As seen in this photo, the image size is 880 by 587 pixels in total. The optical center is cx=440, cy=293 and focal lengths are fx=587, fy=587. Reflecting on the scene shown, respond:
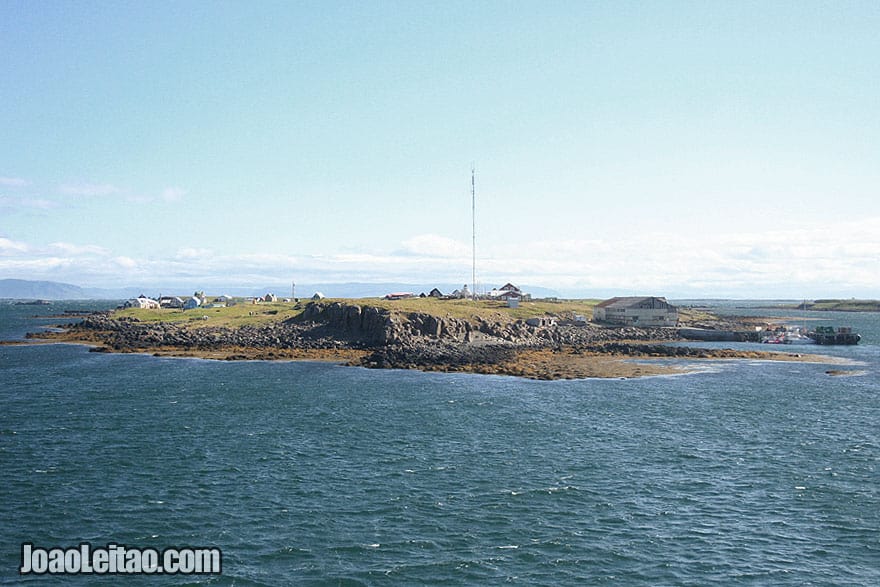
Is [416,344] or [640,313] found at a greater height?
[640,313]

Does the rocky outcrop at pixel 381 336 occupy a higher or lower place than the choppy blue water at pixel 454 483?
higher

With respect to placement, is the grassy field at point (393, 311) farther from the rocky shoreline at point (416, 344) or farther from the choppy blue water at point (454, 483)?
the choppy blue water at point (454, 483)

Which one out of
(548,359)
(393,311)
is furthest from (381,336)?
(548,359)

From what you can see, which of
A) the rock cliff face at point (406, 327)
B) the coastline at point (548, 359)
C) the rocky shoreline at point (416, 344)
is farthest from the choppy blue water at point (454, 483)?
the rock cliff face at point (406, 327)

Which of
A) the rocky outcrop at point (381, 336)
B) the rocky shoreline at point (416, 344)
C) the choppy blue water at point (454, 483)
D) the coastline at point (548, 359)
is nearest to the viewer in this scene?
the choppy blue water at point (454, 483)

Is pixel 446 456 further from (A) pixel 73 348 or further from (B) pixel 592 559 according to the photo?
(A) pixel 73 348

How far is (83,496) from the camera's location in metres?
30.9

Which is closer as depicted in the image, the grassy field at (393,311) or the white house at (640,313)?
the grassy field at (393,311)

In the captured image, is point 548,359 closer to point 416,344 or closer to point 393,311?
point 416,344

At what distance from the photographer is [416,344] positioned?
98.2 metres

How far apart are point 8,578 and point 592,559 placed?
901 inches

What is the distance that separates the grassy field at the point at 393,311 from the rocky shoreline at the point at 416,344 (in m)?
3.75

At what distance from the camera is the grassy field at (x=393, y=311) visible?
115375 mm

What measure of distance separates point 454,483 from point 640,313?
125 metres
